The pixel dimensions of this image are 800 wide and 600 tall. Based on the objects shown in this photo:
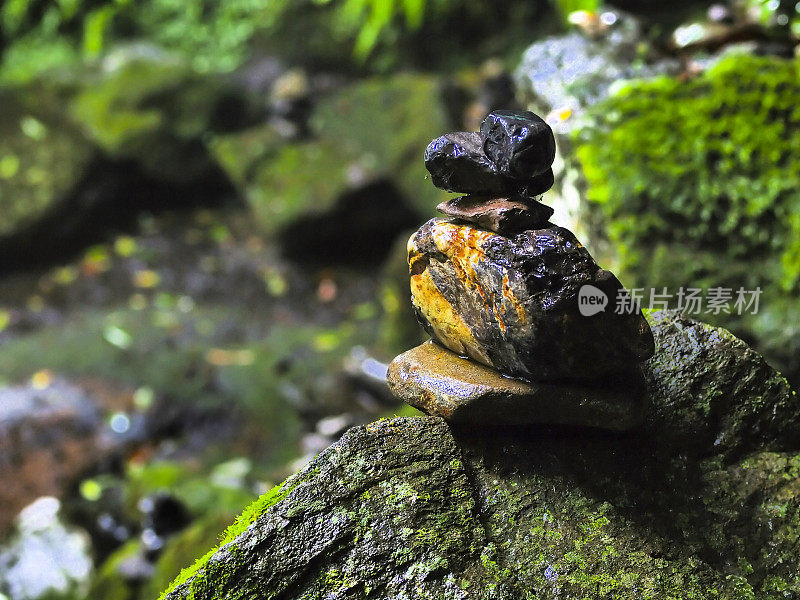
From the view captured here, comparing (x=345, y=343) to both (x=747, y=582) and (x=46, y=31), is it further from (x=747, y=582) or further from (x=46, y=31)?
(x=46, y=31)

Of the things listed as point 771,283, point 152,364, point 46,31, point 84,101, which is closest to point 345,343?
point 152,364

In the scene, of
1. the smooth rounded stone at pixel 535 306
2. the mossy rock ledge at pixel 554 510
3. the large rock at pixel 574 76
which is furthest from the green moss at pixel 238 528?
the large rock at pixel 574 76

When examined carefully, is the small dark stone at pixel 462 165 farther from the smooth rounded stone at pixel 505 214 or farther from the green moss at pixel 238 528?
the green moss at pixel 238 528

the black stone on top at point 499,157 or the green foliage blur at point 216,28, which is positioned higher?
the black stone on top at point 499,157

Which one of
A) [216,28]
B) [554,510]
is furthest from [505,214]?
[216,28]

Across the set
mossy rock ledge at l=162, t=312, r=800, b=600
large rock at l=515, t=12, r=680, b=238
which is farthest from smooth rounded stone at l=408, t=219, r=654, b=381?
large rock at l=515, t=12, r=680, b=238
